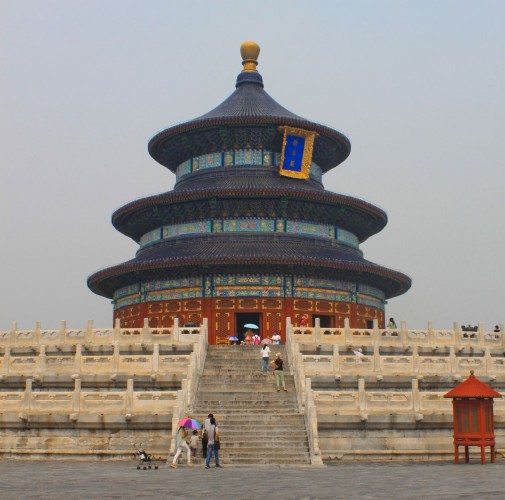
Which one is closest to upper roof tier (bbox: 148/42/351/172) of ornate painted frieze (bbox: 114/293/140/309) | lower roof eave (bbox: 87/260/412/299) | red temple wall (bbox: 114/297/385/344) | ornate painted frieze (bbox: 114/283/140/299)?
lower roof eave (bbox: 87/260/412/299)

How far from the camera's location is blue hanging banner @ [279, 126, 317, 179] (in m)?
49.9

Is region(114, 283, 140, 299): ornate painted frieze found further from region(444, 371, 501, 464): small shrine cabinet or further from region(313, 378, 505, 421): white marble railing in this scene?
region(444, 371, 501, 464): small shrine cabinet

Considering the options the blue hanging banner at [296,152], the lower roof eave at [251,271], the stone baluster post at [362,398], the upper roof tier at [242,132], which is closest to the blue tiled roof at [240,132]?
the upper roof tier at [242,132]

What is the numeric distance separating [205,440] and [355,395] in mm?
4775

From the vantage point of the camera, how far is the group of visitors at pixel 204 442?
2114 cm

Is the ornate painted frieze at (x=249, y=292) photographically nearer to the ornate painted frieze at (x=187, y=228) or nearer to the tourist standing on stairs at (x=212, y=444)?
the ornate painted frieze at (x=187, y=228)

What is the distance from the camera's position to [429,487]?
1555 centimetres

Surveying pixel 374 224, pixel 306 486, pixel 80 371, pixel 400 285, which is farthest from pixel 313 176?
pixel 306 486

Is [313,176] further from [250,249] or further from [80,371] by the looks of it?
[80,371]

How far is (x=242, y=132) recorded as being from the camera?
1993 inches

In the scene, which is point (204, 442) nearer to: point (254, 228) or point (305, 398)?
point (305, 398)

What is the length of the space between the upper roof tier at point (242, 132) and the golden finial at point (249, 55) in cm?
22

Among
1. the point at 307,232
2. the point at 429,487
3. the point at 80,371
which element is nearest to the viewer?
the point at 429,487

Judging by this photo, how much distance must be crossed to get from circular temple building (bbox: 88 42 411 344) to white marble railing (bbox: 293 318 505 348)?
1162 cm
